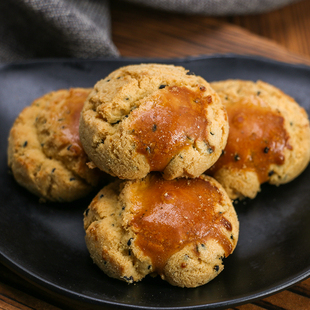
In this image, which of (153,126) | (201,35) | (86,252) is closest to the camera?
(153,126)

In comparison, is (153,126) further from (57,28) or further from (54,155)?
(57,28)

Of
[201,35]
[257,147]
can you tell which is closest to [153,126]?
[257,147]

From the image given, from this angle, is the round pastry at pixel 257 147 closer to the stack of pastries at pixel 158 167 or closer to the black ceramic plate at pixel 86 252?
the stack of pastries at pixel 158 167

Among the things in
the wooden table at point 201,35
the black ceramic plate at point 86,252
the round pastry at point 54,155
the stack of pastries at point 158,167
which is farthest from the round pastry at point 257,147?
the wooden table at point 201,35

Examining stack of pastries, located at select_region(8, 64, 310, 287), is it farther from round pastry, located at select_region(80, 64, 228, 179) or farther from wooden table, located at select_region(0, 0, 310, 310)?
wooden table, located at select_region(0, 0, 310, 310)

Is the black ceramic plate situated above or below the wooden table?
below

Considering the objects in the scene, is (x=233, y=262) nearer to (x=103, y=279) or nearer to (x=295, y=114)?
(x=103, y=279)

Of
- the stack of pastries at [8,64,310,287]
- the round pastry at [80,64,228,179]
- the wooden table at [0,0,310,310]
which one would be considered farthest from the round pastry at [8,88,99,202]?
the wooden table at [0,0,310,310]

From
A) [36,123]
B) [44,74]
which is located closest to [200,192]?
[36,123]
